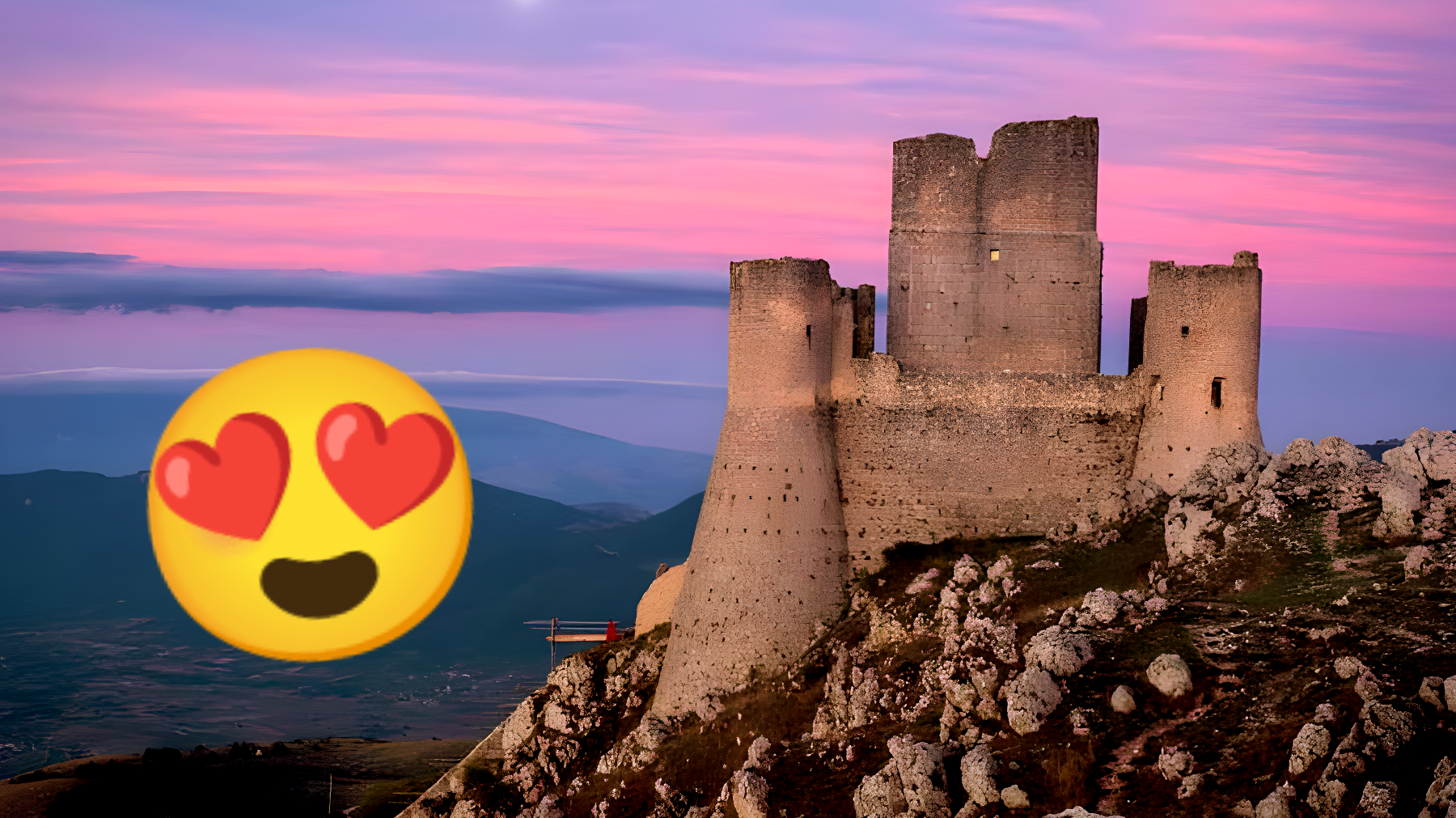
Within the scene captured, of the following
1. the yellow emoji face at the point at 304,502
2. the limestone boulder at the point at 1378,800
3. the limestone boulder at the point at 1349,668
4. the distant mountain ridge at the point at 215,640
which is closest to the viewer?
the limestone boulder at the point at 1378,800

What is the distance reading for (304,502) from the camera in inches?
882

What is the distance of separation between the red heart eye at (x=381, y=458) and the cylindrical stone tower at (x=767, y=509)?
48.2ft

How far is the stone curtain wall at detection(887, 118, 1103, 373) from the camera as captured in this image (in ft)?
125

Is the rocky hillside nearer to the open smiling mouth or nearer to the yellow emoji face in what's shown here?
the yellow emoji face

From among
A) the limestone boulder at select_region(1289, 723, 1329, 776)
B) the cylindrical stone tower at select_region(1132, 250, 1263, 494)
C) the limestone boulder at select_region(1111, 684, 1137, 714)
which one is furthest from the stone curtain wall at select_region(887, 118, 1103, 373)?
the limestone boulder at select_region(1289, 723, 1329, 776)

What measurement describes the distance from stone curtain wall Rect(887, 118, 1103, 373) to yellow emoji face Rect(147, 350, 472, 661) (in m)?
18.2

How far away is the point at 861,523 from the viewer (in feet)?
124

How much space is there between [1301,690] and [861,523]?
14270 millimetres

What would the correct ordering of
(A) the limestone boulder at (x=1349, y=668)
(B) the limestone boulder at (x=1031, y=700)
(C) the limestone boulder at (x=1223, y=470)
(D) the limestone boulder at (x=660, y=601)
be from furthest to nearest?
(D) the limestone boulder at (x=660, y=601)
(C) the limestone boulder at (x=1223, y=470)
(B) the limestone boulder at (x=1031, y=700)
(A) the limestone boulder at (x=1349, y=668)

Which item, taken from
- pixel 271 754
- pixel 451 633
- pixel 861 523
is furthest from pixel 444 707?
pixel 861 523

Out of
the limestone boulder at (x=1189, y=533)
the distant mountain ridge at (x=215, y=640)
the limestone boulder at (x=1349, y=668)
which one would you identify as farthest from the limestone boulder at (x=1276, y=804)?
the distant mountain ridge at (x=215, y=640)

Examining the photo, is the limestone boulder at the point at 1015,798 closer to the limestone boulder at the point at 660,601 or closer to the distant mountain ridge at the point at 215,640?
the limestone boulder at the point at 660,601

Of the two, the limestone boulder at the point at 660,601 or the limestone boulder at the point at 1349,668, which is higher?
the limestone boulder at the point at 1349,668

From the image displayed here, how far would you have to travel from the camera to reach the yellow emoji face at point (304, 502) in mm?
21891
